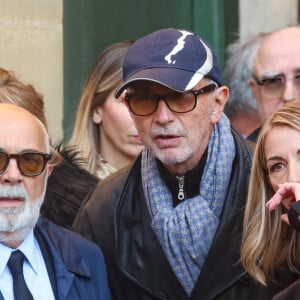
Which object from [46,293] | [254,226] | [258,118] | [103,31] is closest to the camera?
[46,293]

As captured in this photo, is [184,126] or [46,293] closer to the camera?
[46,293]

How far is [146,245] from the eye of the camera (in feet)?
18.2

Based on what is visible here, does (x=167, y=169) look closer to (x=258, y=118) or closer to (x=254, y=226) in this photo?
(x=254, y=226)

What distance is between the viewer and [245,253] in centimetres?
527

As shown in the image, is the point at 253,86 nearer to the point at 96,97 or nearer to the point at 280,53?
the point at 280,53

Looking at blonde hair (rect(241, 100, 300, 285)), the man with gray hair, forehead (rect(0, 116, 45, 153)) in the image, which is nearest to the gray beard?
forehead (rect(0, 116, 45, 153))

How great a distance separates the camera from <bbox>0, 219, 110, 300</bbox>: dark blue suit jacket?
5.07 metres

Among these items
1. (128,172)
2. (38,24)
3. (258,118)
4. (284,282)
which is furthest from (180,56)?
(38,24)

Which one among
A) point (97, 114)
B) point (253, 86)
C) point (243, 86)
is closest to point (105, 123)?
point (97, 114)

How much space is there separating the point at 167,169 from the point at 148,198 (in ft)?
0.49

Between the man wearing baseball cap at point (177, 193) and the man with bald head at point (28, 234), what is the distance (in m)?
0.37

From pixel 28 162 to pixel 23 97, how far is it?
29.8 inches

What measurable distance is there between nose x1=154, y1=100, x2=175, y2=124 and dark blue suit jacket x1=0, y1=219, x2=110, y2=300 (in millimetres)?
584

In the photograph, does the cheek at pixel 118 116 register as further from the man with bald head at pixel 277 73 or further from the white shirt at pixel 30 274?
the white shirt at pixel 30 274
